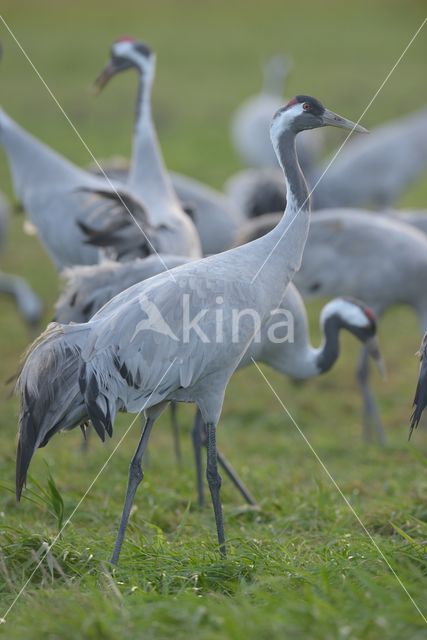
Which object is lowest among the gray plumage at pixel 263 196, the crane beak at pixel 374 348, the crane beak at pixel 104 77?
the crane beak at pixel 374 348

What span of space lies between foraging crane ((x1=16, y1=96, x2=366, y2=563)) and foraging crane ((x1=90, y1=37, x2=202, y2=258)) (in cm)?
162

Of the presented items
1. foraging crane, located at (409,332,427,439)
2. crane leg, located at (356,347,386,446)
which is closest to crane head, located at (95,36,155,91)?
crane leg, located at (356,347,386,446)

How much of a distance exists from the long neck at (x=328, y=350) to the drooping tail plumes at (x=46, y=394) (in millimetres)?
1677

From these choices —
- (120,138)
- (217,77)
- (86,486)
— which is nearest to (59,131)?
(120,138)

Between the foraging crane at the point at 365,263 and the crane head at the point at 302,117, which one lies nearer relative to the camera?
the crane head at the point at 302,117

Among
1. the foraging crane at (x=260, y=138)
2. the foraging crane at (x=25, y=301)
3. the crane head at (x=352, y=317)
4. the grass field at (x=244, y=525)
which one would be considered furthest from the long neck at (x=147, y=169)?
the foraging crane at (x=260, y=138)

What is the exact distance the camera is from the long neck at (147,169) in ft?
19.6

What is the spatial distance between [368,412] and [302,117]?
2.53m

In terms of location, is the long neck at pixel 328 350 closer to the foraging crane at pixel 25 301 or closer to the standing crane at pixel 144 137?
the standing crane at pixel 144 137

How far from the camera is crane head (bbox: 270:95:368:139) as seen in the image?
4051 mm

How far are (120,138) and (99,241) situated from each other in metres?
10.4

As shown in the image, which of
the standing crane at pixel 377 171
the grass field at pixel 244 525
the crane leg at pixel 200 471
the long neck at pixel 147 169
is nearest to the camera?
the grass field at pixel 244 525

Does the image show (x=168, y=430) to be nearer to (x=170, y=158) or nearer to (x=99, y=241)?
(x=99, y=241)

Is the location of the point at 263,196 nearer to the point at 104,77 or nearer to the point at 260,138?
the point at 104,77
